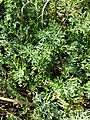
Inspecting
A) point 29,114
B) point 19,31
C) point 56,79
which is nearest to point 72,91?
point 56,79

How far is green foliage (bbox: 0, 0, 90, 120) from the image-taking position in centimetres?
236

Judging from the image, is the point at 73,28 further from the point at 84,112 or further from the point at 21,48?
the point at 84,112

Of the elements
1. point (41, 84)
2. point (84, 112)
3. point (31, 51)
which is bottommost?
point (84, 112)

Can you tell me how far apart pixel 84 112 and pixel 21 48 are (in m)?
0.62

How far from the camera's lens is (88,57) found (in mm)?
2396

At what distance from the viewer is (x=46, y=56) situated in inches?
91.1

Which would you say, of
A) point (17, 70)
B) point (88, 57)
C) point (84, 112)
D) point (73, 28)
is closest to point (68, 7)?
point (73, 28)

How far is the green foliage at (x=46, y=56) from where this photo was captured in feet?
7.73

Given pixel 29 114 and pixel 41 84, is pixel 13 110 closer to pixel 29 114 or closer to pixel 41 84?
pixel 29 114

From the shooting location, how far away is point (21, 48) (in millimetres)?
2398

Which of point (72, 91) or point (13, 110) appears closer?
point (72, 91)

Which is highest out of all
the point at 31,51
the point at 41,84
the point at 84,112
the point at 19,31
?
the point at 19,31

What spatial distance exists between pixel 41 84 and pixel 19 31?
1.33 feet

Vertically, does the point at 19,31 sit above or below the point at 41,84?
above
